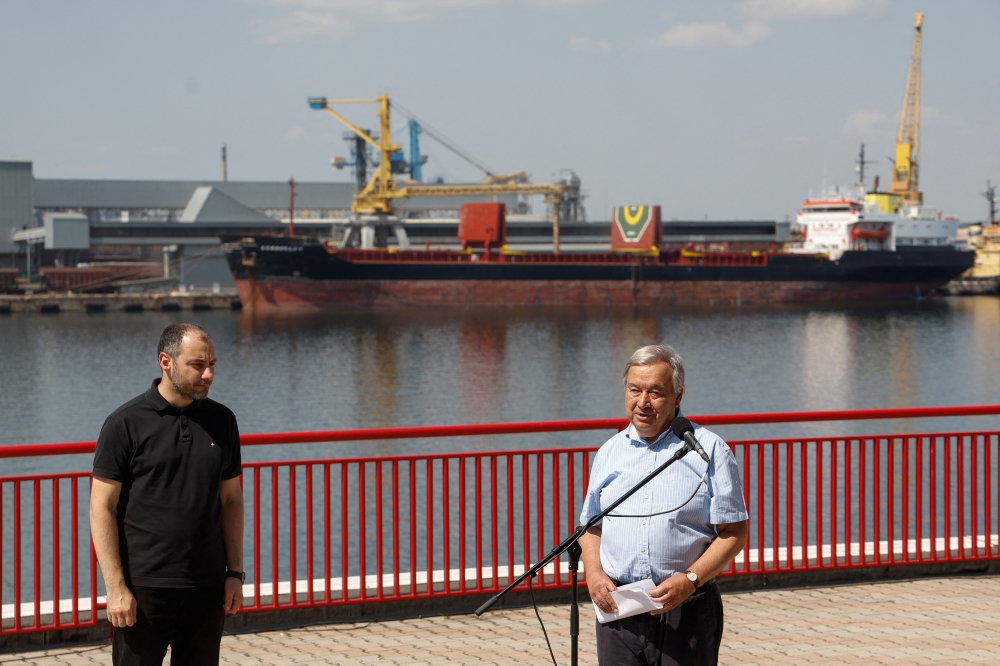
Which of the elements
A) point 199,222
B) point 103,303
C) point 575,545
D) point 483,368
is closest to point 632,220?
point 199,222

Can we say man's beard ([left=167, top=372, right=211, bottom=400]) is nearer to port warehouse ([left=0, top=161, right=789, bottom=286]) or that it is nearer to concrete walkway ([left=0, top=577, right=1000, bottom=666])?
concrete walkway ([left=0, top=577, right=1000, bottom=666])

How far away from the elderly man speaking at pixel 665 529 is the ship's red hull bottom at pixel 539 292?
53386 mm

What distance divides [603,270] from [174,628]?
55792 millimetres

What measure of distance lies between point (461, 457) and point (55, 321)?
1867 inches

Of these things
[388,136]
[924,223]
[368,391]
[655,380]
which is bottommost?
[368,391]

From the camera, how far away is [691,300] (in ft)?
194

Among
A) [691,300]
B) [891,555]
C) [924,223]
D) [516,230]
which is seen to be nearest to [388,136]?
[516,230]

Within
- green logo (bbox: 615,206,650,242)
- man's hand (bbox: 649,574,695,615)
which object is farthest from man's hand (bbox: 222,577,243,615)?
green logo (bbox: 615,206,650,242)

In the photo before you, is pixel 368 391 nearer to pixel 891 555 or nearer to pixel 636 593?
pixel 891 555

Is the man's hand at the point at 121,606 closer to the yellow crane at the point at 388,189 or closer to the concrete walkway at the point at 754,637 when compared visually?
the concrete walkway at the point at 754,637

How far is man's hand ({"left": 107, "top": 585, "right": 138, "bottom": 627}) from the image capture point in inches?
116

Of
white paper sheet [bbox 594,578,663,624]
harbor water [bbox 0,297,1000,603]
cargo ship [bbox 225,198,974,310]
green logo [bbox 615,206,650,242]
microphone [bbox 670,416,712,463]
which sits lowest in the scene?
harbor water [bbox 0,297,1000,603]

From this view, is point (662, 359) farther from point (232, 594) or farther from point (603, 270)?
point (603, 270)

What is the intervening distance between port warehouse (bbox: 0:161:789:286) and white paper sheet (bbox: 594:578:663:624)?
210 feet
